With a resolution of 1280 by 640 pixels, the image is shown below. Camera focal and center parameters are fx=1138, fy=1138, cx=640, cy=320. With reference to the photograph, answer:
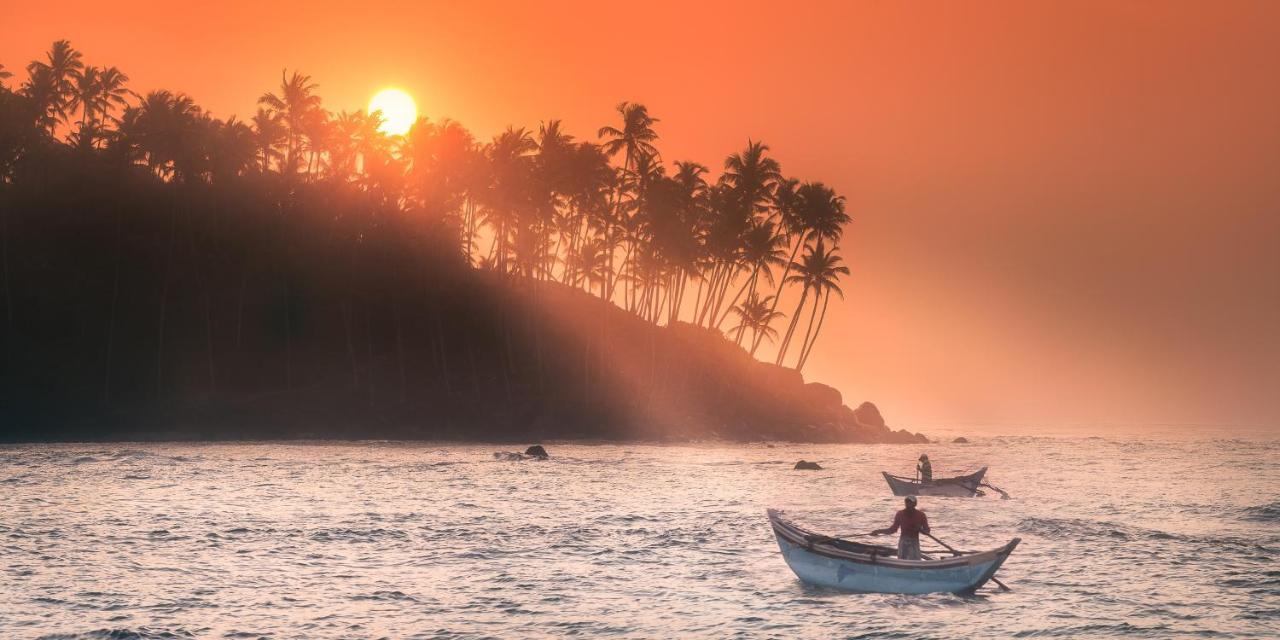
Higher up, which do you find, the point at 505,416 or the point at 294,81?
the point at 294,81

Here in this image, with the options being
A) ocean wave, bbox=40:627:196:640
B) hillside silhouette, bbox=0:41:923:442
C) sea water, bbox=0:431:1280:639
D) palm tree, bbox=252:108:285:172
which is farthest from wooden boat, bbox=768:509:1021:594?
palm tree, bbox=252:108:285:172

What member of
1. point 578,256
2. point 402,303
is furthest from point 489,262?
point 402,303

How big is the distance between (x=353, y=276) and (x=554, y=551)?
76.8 metres

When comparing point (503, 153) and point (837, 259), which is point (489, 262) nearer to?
point (503, 153)

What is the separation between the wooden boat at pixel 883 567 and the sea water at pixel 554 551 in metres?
0.40

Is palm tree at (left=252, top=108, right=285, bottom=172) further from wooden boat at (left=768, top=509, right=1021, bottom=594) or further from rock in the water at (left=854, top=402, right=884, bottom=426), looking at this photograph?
wooden boat at (left=768, top=509, right=1021, bottom=594)

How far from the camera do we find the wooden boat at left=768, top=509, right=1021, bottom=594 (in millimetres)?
29516

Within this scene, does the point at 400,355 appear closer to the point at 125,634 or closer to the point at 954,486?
the point at 954,486

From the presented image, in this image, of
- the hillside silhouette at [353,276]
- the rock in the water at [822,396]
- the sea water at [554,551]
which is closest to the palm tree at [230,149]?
the hillside silhouette at [353,276]

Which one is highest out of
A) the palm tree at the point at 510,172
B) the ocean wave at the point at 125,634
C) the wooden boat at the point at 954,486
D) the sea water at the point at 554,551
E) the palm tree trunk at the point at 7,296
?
the palm tree at the point at 510,172

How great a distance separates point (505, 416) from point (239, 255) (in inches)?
1181

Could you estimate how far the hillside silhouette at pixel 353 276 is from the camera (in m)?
98.4

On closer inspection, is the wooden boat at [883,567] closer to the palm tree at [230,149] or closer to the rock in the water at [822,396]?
the palm tree at [230,149]

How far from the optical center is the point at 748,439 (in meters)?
112
